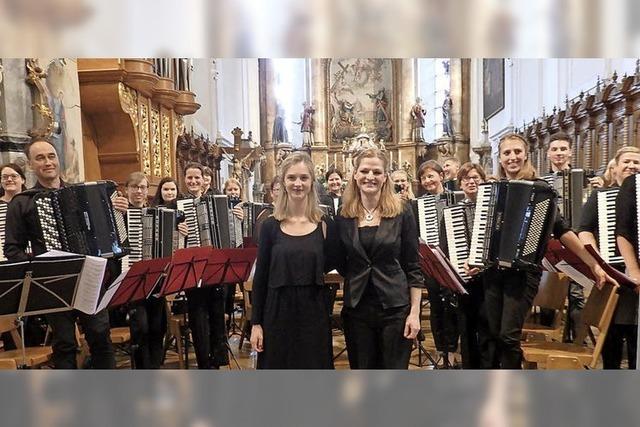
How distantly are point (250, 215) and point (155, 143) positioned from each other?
811 millimetres

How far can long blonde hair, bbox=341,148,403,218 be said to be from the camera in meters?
2.72

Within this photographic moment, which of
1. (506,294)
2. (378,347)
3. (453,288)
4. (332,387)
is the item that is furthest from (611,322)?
(332,387)

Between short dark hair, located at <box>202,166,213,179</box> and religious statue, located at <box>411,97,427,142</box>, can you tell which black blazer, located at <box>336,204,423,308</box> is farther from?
short dark hair, located at <box>202,166,213,179</box>

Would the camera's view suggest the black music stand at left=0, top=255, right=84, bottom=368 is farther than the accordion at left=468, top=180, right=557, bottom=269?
No

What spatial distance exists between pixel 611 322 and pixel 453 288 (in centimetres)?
92

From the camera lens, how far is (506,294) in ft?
10.1

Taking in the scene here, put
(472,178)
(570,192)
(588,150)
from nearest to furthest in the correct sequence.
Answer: (570,192) < (472,178) < (588,150)

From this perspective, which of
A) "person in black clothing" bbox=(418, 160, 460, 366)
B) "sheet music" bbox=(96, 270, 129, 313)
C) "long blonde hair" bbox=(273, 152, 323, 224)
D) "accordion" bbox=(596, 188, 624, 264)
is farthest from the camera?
"person in black clothing" bbox=(418, 160, 460, 366)

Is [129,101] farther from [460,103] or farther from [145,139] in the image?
[460,103]

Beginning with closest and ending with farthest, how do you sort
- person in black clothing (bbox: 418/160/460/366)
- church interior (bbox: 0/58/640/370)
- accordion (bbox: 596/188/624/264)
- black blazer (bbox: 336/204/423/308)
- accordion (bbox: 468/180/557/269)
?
black blazer (bbox: 336/204/423/308) < accordion (bbox: 468/180/557/269) < accordion (bbox: 596/188/624/264) < church interior (bbox: 0/58/640/370) < person in black clothing (bbox: 418/160/460/366)

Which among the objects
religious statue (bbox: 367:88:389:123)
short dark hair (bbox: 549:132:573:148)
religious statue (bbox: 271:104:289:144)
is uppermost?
religious statue (bbox: 367:88:389:123)

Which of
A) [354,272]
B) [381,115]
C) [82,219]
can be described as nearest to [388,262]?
[354,272]

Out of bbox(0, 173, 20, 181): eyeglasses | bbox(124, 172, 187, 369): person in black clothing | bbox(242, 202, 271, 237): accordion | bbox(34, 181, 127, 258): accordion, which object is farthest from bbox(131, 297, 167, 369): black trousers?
bbox(0, 173, 20, 181): eyeglasses

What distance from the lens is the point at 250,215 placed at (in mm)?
3309
